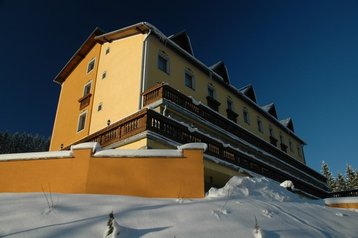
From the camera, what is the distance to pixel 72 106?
21062mm

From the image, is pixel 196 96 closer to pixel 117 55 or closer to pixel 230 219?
pixel 117 55

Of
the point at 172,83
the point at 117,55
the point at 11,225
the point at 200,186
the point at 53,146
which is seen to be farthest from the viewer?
the point at 53,146

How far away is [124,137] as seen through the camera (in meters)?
12.3

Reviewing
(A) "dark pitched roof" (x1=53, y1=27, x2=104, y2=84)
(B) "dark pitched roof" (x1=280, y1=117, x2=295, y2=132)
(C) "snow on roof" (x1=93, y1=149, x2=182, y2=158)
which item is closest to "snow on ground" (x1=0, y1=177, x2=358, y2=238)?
(C) "snow on roof" (x1=93, y1=149, x2=182, y2=158)

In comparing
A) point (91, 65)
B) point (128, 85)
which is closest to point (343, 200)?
point (128, 85)

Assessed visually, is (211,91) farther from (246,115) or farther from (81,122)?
(81,122)

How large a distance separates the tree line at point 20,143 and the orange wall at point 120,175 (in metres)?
39.8

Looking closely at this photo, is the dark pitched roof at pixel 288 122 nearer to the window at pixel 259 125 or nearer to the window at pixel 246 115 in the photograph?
the window at pixel 259 125

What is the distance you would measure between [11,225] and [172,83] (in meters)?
13.6

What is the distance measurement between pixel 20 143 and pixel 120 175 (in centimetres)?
4360

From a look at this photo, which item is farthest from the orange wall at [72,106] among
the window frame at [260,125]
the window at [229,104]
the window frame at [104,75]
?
the window frame at [260,125]

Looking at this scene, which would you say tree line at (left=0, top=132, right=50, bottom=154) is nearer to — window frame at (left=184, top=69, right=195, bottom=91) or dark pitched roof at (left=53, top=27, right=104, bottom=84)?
dark pitched roof at (left=53, top=27, right=104, bottom=84)

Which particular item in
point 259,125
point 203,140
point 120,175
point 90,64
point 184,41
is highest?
point 184,41

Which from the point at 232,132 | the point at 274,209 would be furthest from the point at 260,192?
the point at 232,132
